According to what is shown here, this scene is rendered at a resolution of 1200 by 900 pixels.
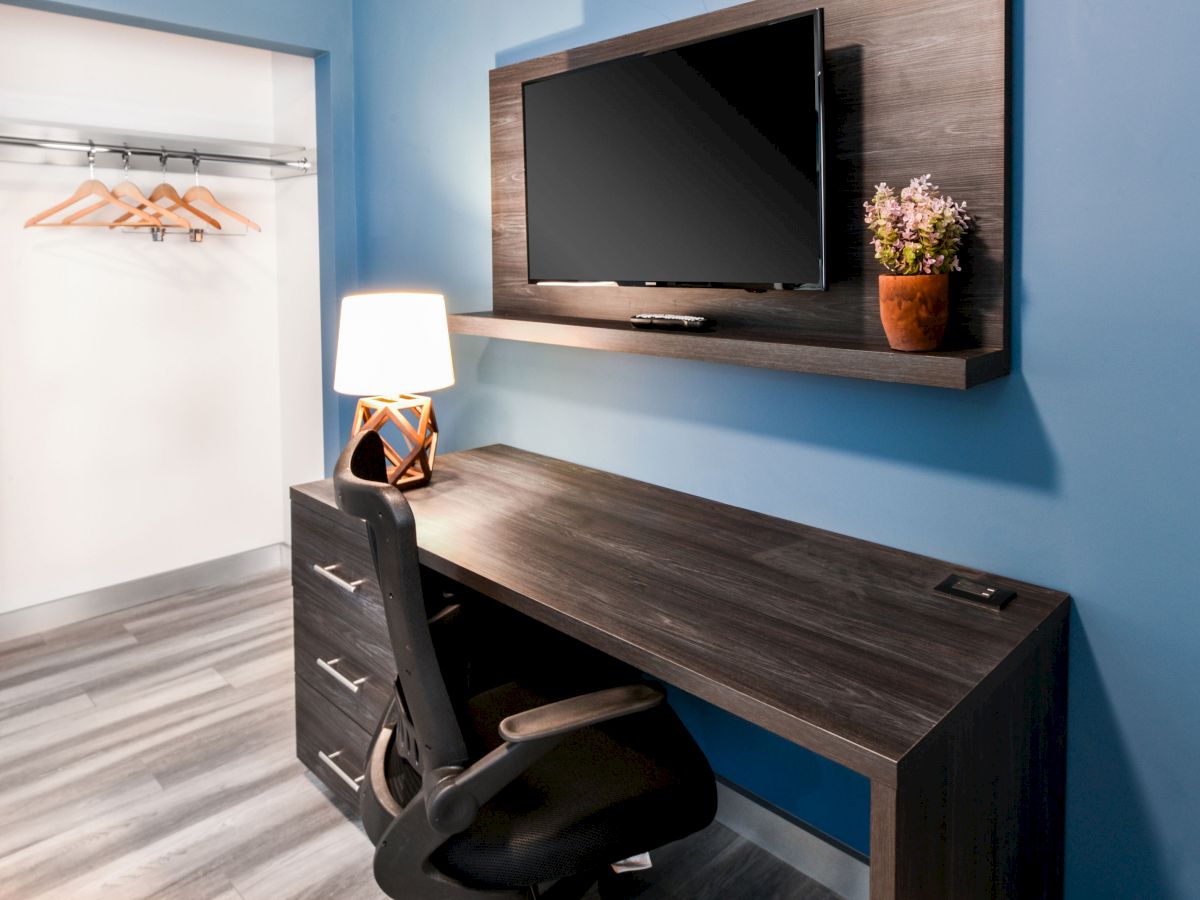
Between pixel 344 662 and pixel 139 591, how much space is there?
1.47 meters

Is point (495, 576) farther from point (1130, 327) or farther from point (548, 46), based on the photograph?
point (548, 46)

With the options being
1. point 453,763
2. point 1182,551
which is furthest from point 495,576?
point 1182,551

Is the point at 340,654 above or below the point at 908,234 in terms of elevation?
below

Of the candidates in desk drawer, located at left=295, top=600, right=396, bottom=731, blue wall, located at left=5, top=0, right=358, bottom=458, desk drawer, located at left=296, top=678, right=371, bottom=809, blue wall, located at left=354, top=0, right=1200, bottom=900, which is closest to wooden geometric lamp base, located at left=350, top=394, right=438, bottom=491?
desk drawer, located at left=295, top=600, right=396, bottom=731

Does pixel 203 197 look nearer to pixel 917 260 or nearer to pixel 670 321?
pixel 670 321

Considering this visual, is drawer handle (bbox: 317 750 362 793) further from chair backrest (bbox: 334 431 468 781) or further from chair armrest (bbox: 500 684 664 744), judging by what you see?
chair armrest (bbox: 500 684 664 744)

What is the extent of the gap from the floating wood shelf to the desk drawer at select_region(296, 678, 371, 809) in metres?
0.84

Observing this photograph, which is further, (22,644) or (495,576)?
(22,644)

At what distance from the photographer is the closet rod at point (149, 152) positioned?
2385 millimetres

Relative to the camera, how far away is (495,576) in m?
1.38

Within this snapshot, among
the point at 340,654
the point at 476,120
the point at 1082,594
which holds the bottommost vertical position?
the point at 340,654

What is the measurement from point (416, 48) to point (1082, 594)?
6.45ft

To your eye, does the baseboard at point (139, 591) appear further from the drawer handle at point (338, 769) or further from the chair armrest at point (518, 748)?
the chair armrest at point (518, 748)

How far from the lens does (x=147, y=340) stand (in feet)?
9.26
